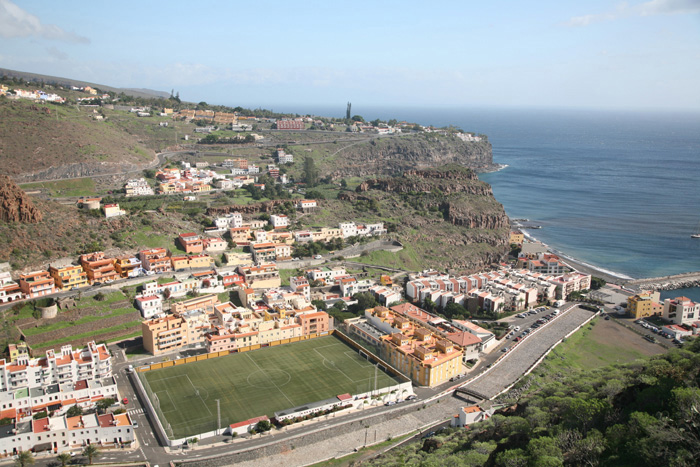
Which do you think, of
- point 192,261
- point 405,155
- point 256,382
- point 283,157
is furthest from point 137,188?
point 405,155

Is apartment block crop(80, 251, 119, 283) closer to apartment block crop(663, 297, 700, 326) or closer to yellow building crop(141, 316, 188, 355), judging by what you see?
yellow building crop(141, 316, 188, 355)

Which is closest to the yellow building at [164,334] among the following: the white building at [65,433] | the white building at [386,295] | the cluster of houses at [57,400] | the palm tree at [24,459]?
the cluster of houses at [57,400]

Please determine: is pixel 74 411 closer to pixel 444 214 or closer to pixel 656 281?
pixel 444 214

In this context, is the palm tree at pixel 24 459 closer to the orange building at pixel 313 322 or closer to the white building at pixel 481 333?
the orange building at pixel 313 322

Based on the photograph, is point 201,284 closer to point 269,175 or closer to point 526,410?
point 526,410

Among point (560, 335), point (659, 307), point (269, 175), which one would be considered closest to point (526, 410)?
point (560, 335)

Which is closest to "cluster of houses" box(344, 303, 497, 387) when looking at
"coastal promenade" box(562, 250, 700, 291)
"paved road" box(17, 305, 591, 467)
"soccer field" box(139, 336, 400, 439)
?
"paved road" box(17, 305, 591, 467)
